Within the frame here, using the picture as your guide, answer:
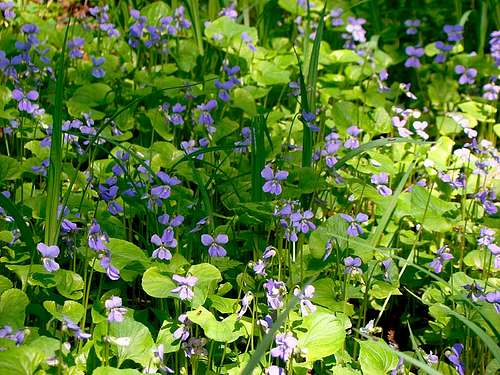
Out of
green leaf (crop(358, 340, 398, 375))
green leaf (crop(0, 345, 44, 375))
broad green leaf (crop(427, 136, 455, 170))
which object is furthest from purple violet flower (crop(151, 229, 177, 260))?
broad green leaf (crop(427, 136, 455, 170))

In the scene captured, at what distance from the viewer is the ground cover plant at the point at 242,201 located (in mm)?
2434

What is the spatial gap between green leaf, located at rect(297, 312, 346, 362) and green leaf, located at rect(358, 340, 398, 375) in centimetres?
7

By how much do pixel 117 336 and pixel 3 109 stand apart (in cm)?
141

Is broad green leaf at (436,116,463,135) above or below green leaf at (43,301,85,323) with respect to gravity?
above

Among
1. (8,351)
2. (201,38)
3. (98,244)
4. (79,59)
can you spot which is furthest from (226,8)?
(8,351)

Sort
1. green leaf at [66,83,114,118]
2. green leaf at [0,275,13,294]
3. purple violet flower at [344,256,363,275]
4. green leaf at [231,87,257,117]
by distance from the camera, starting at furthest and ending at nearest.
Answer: green leaf at [231,87,257,117], green leaf at [66,83,114,118], purple violet flower at [344,256,363,275], green leaf at [0,275,13,294]

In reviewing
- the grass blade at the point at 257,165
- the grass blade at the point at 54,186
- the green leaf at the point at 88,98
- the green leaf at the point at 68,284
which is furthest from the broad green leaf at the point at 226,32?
the green leaf at the point at 68,284

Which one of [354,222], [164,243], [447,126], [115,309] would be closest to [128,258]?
[164,243]

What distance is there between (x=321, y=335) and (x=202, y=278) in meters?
0.37

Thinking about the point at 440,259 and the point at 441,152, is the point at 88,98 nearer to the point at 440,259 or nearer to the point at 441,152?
the point at 441,152

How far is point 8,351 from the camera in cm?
215

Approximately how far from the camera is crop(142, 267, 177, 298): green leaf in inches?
96.0

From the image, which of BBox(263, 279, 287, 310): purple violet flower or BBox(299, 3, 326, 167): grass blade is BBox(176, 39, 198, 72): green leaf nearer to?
BBox(299, 3, 326, 167): grass blade

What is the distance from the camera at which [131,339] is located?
94.5 inches
